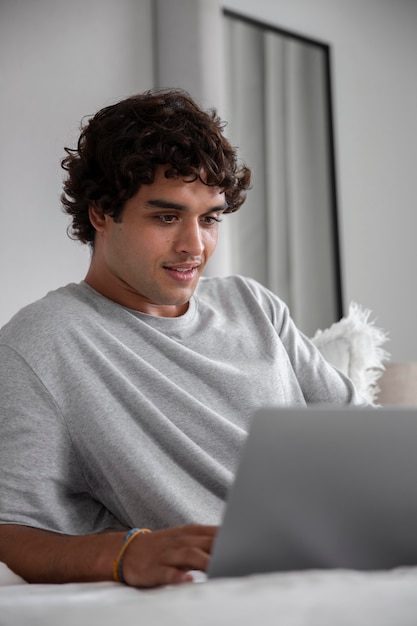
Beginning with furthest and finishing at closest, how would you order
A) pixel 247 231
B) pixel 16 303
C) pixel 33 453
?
pixel 247 231 → pixel 16 303 → pixel 33 453

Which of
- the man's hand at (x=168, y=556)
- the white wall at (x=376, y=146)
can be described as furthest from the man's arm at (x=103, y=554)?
the white wall at (x=376, y=146)

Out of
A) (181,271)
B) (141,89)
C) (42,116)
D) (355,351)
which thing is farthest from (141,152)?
Answer: (141,89)

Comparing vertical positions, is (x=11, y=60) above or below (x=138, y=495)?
above

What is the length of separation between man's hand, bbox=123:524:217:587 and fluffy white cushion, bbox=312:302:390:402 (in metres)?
1.09

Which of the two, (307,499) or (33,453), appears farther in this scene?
(33,453)

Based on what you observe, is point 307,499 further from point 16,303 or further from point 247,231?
point 247,231

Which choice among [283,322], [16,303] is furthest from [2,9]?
[283,322]

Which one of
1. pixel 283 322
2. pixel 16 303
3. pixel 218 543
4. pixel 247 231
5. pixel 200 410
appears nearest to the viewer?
pixel 218 543

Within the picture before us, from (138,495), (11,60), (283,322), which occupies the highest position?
(11,60)

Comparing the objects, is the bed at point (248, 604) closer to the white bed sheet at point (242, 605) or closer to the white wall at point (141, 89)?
the white bed sheet at point (242, 605)

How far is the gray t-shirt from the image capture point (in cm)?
120

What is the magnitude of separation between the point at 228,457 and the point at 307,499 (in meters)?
0.60

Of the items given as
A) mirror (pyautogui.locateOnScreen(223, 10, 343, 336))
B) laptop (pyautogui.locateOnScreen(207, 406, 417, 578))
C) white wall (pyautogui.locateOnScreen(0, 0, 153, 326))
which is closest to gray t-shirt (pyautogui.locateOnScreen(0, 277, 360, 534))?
laptop (pyautogui.locateOnScreen(207, 406, 417, 578))

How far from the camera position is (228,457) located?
1.32 meters
